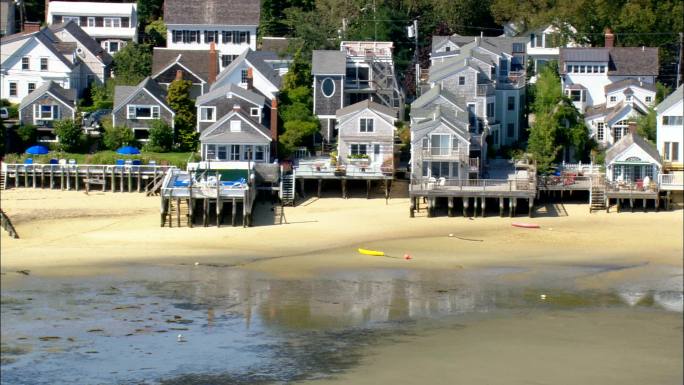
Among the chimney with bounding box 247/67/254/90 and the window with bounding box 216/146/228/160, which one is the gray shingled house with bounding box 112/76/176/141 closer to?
the chimney with bounding box 247/67/254/90

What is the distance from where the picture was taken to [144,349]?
4178 cm

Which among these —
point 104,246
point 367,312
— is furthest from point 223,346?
point 104,246

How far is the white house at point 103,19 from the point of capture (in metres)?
89.6

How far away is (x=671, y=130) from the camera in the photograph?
215ft

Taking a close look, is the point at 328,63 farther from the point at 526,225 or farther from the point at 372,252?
the point at 372,252

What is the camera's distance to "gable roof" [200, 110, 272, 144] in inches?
2618

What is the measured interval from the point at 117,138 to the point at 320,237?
1586 cm

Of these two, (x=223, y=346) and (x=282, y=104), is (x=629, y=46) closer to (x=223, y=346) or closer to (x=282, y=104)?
(x=282, y=104)

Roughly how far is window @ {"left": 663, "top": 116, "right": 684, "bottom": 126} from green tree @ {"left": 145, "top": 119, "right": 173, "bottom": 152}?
22.1 meters

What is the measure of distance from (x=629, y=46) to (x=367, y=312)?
39.3 metres

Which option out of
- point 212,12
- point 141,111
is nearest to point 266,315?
point 141,111

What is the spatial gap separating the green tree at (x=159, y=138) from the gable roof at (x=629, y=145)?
19.9 meters

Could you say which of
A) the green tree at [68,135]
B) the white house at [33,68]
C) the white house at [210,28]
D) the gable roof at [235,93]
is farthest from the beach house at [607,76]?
the white house at [33,68]

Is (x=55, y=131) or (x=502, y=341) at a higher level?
(x=55, y=131)
